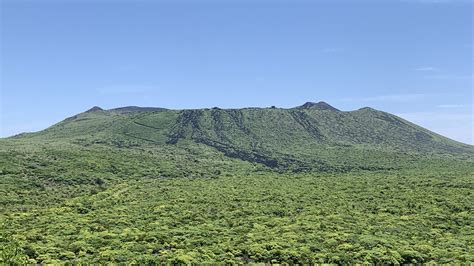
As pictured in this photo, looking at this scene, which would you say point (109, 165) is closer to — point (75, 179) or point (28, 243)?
point (75, 179)

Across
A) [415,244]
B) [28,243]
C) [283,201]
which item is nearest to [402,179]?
[283,201]

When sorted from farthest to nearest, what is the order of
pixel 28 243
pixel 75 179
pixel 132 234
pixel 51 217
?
pixel 75 179 < pixel 51 217 < pixel 132 234 < pixel 28 243

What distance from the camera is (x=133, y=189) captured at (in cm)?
11406

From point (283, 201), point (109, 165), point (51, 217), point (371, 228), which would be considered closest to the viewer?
point (371, 228)

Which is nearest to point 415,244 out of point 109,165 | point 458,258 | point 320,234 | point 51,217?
point 458,258

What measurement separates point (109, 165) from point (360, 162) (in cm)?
10101

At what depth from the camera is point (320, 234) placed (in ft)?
210

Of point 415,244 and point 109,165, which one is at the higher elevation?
point 109,165

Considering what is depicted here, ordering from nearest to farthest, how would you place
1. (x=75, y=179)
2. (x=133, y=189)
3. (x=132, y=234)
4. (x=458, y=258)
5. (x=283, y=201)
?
(x=458, y=258) < (x=132, y=234) < (x=283, y=201) < (x=133, y=189) < (x=75, y=179)

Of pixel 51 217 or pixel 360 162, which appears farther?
pixel 360 162

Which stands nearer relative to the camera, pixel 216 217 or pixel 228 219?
pixel 228 219

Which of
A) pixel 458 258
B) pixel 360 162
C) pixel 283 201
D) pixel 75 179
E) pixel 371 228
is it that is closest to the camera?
pixel 458 258

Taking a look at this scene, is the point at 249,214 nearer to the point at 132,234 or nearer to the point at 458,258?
the point at 132,234

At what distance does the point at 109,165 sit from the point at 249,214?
78693mm
